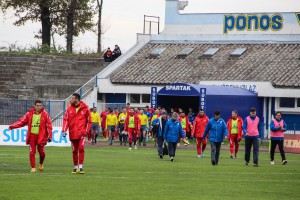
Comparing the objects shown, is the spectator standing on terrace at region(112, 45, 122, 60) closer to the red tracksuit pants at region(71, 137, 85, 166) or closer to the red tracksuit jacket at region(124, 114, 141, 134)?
the red tracksuit jacket at region(124, 114, 141, 134)

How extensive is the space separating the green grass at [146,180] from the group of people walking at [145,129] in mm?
673

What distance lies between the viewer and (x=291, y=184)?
24.2 metres

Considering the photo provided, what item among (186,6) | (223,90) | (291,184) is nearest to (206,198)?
(291,184)

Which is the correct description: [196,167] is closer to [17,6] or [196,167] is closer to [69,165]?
[69,165]

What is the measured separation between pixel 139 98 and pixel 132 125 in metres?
15.4

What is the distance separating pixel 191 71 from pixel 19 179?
37324 mm

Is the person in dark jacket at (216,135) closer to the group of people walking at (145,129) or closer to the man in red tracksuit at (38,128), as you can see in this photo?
the group of people walking at (145,129)

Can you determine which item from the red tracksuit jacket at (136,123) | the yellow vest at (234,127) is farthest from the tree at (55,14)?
the yellow vest at (234,127)

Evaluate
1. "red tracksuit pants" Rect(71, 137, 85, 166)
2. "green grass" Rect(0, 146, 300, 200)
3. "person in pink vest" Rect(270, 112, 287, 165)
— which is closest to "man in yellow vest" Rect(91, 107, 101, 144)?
"green grass" Rect(0, 146, 300, 200)

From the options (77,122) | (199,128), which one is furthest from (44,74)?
(77,122)

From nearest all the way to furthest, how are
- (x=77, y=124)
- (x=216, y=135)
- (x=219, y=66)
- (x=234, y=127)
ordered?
(x=77, y=124) < (x=216, y=135) < (x=234, y=127) < (x=219, y=66)

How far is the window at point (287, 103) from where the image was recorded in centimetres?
5591

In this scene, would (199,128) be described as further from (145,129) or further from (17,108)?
(17,108)

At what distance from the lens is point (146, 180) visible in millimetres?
24203
